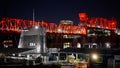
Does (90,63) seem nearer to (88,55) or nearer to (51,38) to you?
(88,55)

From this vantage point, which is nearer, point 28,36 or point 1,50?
point 1,50

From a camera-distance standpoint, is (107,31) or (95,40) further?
(107,31)

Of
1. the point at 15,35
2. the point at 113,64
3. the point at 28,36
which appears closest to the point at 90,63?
the point at 113,64

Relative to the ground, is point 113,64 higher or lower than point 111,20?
lower

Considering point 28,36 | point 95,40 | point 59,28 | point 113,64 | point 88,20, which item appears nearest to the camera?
point 113,64

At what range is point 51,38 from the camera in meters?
107

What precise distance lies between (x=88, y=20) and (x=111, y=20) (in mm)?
14886

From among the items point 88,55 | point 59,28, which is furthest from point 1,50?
point 59,28

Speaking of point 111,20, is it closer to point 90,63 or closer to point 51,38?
point 51,38

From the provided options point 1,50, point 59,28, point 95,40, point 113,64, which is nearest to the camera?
point 113,64

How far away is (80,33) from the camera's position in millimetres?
118875

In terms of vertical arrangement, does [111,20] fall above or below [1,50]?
above

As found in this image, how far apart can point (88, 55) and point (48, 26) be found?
82773mm

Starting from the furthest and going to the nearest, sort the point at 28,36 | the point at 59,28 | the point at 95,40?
the point at 59,28 < the point at 95,40 < the point at 28,36
